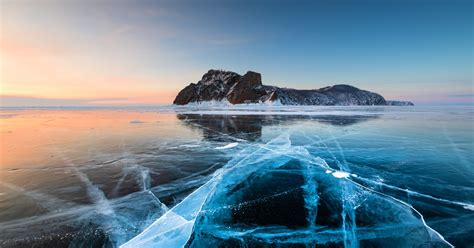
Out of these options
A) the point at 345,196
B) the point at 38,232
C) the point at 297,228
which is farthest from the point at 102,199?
the point at 345,196

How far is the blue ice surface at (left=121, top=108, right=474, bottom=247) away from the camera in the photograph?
3338mm

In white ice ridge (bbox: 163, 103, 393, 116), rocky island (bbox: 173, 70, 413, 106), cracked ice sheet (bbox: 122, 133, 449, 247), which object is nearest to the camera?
cracked ice sheet (bbox: 122, 133, 449, 247)

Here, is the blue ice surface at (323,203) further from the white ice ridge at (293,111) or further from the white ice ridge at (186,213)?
the white ice ridge at (293,111)

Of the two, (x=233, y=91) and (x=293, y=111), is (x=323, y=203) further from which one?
(x=233, y=91)

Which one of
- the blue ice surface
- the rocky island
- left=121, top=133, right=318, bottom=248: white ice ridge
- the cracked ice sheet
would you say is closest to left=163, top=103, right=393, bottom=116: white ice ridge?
the blue ice surface

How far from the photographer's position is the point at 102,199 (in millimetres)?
4668

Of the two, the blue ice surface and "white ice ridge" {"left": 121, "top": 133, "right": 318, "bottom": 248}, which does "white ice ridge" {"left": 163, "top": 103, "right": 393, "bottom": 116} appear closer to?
the blue ice surface

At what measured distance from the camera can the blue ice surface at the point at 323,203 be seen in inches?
131

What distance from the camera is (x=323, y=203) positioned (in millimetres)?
4336

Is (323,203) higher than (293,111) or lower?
lower

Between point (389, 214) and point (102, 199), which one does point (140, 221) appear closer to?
point (102, 199)

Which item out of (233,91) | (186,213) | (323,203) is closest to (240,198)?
(186,213)

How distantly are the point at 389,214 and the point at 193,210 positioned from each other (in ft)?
10.7

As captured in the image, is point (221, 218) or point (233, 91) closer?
point (221, 218)
